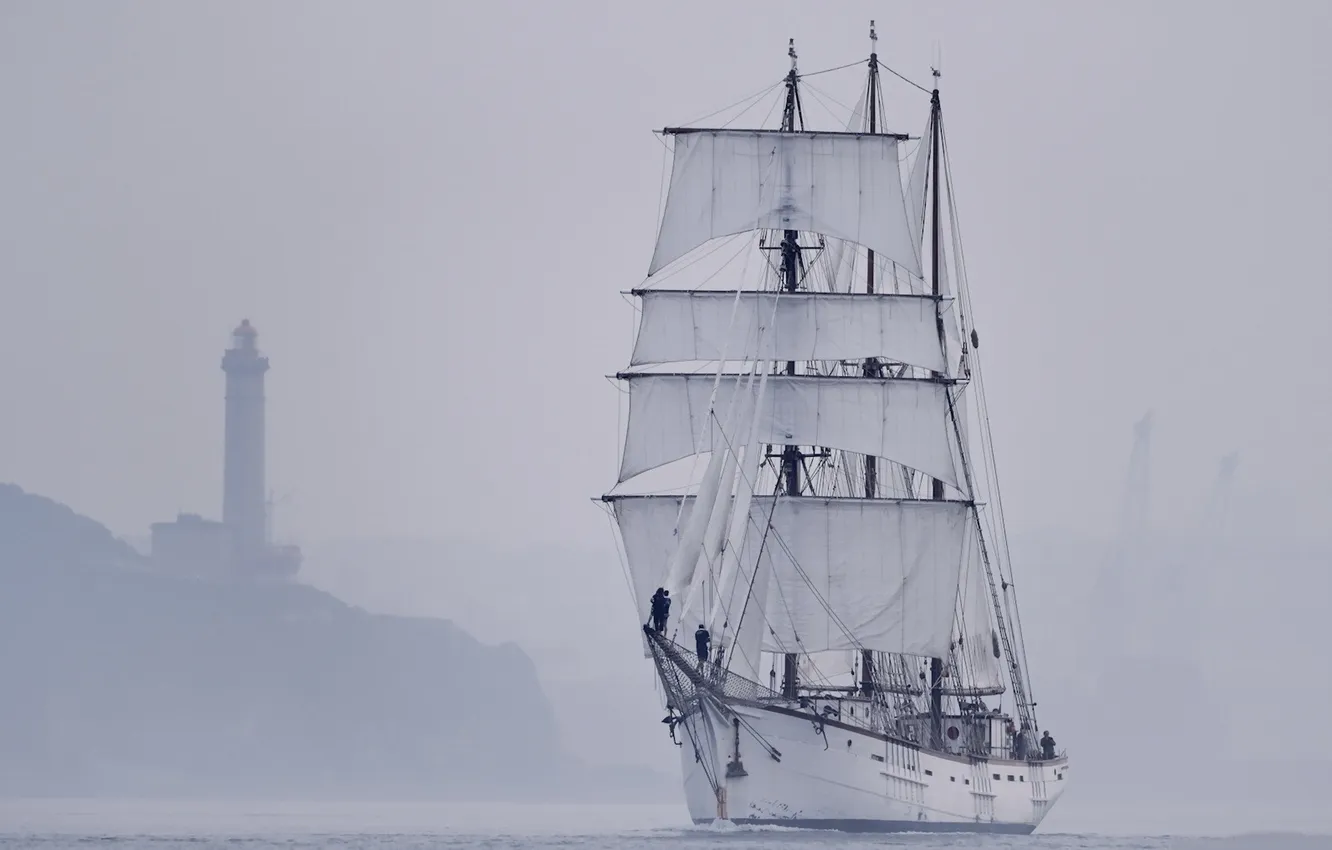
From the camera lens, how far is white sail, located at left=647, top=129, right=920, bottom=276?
81625 millimetres

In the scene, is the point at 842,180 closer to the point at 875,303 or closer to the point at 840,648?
the point at 875,303

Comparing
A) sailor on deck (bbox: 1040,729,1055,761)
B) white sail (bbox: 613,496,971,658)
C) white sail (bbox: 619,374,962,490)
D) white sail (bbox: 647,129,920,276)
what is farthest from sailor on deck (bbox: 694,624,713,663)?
sailor on deck (bbox: 1040,729,1055,761)

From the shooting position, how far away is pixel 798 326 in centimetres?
8100

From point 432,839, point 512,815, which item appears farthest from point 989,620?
point 512,815

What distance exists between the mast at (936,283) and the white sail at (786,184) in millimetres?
2537

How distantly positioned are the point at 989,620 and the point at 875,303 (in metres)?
12.5

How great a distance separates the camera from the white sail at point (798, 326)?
265ft

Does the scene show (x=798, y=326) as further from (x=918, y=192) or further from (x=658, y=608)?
(x=658, y=608)

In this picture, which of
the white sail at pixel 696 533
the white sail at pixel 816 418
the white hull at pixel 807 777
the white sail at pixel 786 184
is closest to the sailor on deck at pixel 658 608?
the white sail at pixel 696 533

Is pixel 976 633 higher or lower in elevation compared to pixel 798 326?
lower

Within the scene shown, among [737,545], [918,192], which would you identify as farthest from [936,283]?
[737,545]

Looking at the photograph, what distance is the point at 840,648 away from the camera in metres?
80.8

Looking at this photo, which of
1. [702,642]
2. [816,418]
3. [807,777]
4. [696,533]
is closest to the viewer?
[696,533]

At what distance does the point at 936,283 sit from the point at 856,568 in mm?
9615
